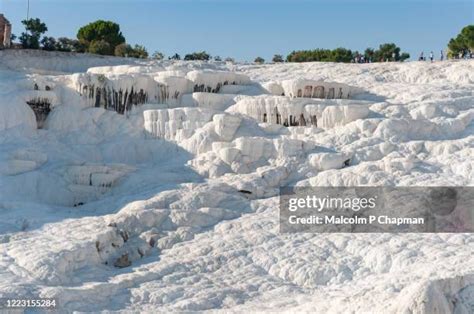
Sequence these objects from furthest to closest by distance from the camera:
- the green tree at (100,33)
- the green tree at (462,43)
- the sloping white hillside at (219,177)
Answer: the green tree at (100,33) < the green tree at (462,43) < the sloping white hillside at (219,177)

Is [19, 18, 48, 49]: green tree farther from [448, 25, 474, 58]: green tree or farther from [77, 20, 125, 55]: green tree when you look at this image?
[448, 25, 474, 58]: green tree

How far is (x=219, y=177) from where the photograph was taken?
21.9 meters

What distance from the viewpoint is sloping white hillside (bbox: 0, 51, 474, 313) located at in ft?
53.0

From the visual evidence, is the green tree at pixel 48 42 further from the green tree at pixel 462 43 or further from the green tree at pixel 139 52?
the green tree at pixel 462 43

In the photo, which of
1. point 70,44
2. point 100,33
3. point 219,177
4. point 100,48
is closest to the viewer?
point 219,177

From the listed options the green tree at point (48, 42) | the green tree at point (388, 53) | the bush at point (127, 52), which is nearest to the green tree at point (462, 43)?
the green tree at point (388, 53)

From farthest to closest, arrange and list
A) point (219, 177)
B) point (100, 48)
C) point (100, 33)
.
Result: point (100, 33) → point (100, 48) → point (219, 177)

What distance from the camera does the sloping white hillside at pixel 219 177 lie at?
16.2 meters

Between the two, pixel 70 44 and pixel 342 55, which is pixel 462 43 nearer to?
pixel 342 55

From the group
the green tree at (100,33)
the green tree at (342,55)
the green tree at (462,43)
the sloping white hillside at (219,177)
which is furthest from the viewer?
the green tree at (342,55)

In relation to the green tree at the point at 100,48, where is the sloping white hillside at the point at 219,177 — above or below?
below

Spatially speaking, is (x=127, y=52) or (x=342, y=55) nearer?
(x=127, y=52)

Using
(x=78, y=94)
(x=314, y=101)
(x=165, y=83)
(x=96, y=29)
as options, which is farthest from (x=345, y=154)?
(x=96, y=29)

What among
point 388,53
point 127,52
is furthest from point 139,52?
point 388,53
